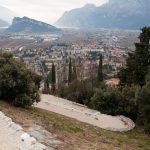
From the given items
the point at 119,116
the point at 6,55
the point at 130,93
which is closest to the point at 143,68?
the point at 130,93

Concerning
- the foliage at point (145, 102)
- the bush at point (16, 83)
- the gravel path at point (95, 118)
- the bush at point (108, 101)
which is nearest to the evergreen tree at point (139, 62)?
the bush at point (108, 101)

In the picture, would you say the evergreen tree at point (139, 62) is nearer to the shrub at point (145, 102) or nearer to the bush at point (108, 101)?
the bush at point (108, 101)

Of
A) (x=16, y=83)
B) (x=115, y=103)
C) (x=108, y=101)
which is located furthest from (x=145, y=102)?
(x=16, y=83)

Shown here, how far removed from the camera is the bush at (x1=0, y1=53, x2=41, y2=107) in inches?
1123

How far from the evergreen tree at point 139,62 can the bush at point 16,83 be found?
22114 millimetres

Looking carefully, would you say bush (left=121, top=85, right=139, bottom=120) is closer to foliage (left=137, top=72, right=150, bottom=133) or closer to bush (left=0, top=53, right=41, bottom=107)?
foliage (left=137, top=72, right=150, bottom=133)

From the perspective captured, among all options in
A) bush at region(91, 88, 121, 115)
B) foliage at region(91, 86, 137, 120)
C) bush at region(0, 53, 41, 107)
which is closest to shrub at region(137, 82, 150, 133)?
foliage at region(91, 86, 137, 120)

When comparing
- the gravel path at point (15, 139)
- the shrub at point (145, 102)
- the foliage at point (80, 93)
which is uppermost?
the gravel path at point (15, 139)

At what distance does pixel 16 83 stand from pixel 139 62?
24.6m

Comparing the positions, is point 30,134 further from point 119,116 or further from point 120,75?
point 120,75

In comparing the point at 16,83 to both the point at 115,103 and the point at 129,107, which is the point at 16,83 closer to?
the point at 115,103

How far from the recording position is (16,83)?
2870 centimetres

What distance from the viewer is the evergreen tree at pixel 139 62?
163 ft

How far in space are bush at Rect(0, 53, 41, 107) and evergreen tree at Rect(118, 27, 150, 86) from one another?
22114 millimetres
